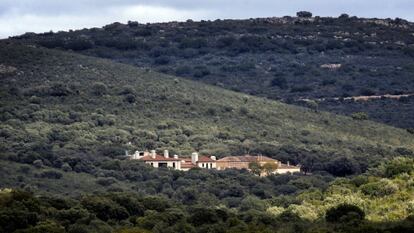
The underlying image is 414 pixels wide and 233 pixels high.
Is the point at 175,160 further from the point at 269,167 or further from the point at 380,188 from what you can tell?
the point at 380,188

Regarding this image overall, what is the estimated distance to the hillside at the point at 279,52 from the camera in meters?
136

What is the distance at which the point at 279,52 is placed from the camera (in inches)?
6107

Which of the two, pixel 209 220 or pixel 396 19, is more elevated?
pixel 396 19

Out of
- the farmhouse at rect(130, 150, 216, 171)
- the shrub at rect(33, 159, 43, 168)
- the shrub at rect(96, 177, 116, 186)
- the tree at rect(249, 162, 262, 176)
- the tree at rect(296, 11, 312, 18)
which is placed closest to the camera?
the shrub at rect(96, 177, 116, 186)

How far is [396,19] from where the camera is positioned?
570ft

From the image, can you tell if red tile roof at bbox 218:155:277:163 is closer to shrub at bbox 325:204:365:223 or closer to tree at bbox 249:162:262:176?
tree at bbox 249:162:262:176

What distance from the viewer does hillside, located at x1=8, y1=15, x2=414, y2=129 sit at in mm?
135750

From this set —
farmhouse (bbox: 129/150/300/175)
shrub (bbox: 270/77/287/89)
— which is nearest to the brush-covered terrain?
farmhouse (bbox: 129/150/300/175)

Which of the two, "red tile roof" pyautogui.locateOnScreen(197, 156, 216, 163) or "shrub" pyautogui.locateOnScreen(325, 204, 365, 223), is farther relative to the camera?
"red tile roof" pyautogui.locateOnScreen(197, 156, 216, 163)

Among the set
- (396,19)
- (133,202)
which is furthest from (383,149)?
(396,19)

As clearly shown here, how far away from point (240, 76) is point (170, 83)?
91.1ft

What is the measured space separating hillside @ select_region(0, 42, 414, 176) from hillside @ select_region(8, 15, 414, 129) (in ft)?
51.6

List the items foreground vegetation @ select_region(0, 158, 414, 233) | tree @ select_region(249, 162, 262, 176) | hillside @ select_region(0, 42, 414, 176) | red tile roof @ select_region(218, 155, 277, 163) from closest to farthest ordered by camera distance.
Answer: foreground vegetation @ select_region(0, 158, 414, 233) → tree @ select_region(249, 162, 262, 176) → red tile roof @ select_region(218, 155, 277, 163) → hillside @ select_region(0, 42, 414, 176)

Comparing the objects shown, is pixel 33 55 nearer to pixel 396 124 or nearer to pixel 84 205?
pixel 396 124
